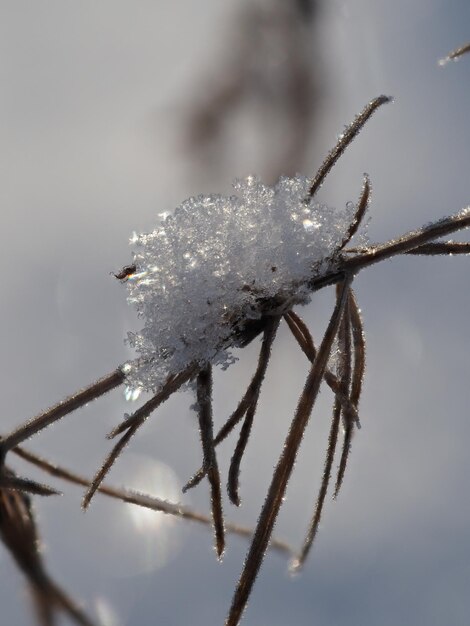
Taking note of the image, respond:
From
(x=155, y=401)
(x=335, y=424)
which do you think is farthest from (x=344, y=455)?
(x=155, y=401)

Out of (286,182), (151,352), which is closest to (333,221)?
(286,182)

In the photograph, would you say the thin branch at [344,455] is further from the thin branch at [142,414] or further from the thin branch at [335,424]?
the thin branch at [142,414]

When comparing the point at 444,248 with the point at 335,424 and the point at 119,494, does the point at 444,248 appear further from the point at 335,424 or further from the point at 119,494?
the point at 119,494

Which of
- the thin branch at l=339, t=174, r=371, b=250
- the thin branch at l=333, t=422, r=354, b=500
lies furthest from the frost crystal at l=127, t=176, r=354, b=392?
the thin branch at l=333, t=422, r=354, b=500

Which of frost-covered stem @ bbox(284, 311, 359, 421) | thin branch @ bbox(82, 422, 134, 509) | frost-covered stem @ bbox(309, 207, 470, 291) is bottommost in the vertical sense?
thin branch @ bbox(82, 422, 134, 509)

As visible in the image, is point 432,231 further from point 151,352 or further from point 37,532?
point 37,532

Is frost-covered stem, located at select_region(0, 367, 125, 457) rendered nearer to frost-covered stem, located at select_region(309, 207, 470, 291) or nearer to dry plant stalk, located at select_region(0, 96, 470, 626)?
dry plant stalk, located at select_region(0, 96, 470, 626)

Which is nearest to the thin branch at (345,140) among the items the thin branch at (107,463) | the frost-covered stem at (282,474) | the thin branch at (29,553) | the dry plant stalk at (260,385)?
the dry plant stalk at (260,385)
